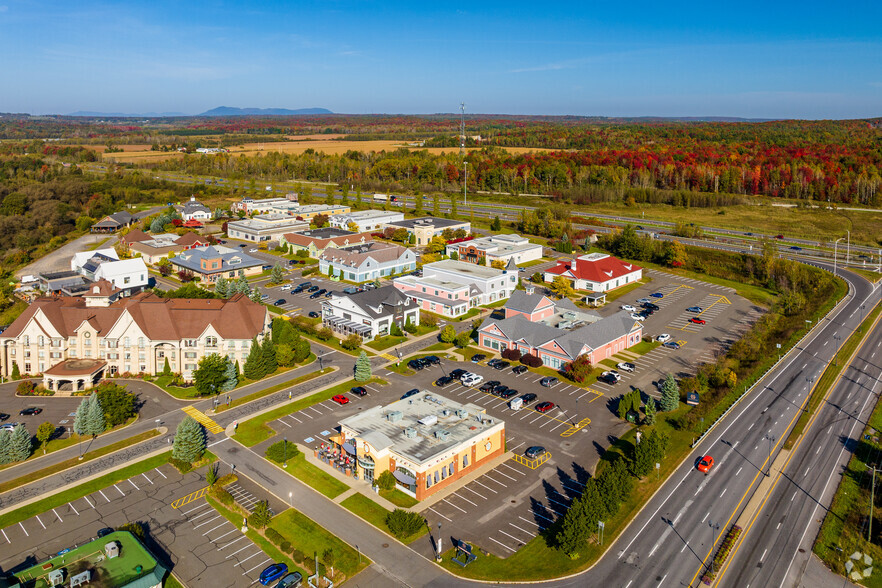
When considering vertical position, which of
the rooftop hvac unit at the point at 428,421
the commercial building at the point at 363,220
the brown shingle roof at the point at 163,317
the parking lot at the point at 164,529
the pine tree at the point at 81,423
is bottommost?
the parking lot at the point at 164,529

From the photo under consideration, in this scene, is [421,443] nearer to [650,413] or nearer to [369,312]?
[650,413]

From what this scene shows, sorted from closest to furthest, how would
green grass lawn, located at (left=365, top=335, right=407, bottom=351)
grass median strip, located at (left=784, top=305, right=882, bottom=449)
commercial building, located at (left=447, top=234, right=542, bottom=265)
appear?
grass median strip, located at (left=784, top=305, right=882, bottom=449), green grass lawn, located at (left=365, top=335, right=407, bottom=351), commercial building, located at (left=447, top=234, right=542, bottom=265)

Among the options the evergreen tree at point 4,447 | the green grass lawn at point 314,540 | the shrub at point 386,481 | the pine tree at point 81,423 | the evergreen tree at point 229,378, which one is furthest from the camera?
the evergreen tree at point 229,378

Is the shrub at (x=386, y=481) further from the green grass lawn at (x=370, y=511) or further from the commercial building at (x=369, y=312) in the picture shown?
the commercial building at (x=369, y=312)

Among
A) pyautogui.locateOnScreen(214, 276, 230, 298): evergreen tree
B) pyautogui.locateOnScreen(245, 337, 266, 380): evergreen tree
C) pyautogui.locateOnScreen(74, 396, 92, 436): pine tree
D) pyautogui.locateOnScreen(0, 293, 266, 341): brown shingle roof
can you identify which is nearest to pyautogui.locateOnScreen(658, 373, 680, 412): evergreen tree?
pyautogui.locateOnScreen(245, 337, 266, 380): evergreen tree

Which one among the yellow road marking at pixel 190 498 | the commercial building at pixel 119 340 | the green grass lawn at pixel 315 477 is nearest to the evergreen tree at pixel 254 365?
the commercial building at pixel 119 340

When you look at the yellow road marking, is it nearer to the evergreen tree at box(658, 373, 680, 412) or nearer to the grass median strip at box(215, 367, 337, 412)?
the grass median strip at box(215, 367, 337, 412)
